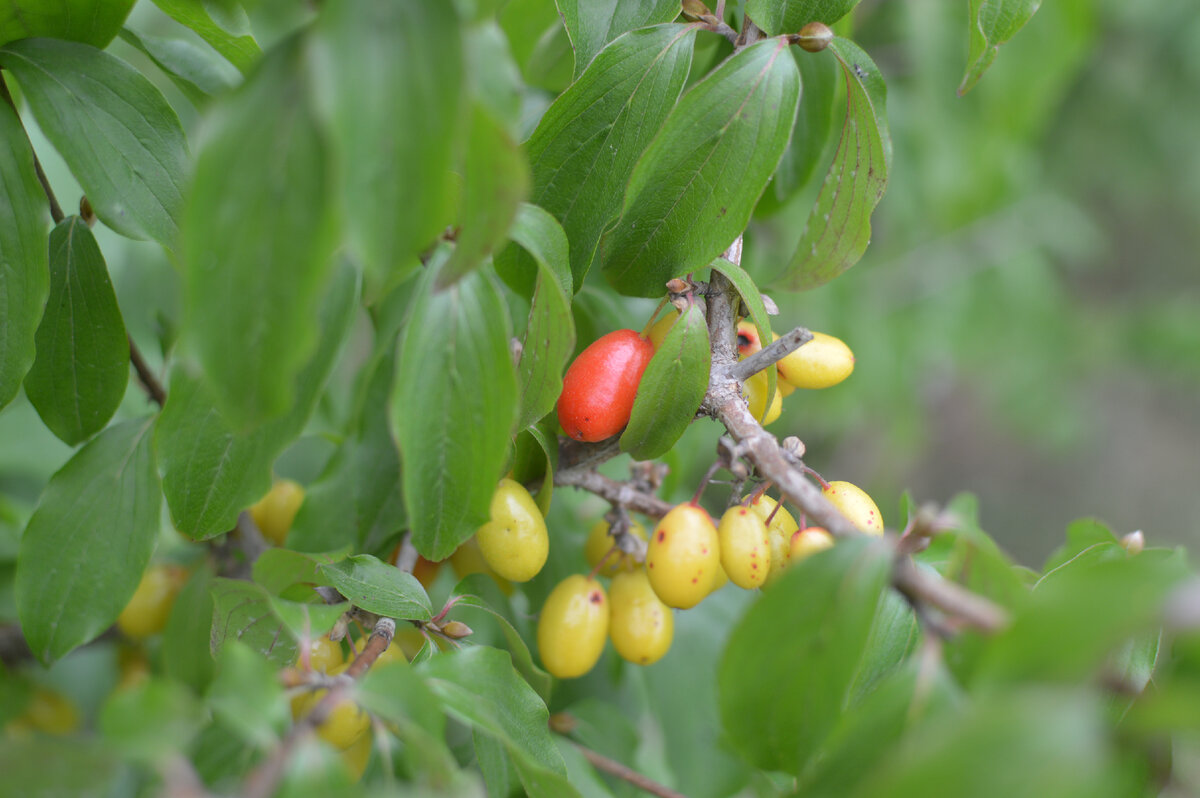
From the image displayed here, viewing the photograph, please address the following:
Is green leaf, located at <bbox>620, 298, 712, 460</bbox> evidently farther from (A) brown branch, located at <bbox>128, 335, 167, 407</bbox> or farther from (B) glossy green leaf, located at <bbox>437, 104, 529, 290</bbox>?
(A) brown branch, located at <bbox>128, 335, 167, 407</bbox>

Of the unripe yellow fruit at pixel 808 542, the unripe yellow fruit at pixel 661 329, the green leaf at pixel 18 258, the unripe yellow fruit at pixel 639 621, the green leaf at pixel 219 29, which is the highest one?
the green leaf at pixel 219 29

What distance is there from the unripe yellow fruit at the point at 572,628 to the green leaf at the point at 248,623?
17cm

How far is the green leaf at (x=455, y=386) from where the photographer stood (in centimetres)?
39

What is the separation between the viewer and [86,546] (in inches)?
21.8

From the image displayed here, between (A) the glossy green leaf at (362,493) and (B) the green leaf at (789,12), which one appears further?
(A) the glossy green leaf at (362,493)

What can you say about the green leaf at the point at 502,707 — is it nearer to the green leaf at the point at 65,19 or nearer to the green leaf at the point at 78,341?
the green leaf at the point at 78,341

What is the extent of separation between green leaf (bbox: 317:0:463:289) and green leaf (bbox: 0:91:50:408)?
304 millimetres

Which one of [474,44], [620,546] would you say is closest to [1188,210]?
[620,546]

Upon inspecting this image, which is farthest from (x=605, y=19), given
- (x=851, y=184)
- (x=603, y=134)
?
(x=851, y=184)

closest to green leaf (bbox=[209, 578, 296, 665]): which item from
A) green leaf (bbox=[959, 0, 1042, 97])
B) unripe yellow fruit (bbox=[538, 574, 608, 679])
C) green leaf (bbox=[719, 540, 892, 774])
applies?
unripe yellow fruit (bbox=[538, 574, 608, 679])

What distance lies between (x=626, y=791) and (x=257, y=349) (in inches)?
20.1

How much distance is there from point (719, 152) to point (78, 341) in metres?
0.44

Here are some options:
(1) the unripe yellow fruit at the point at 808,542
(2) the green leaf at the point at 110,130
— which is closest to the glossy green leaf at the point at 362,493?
(2) the green leaf at the point at 110,130

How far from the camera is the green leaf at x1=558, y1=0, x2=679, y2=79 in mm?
516
